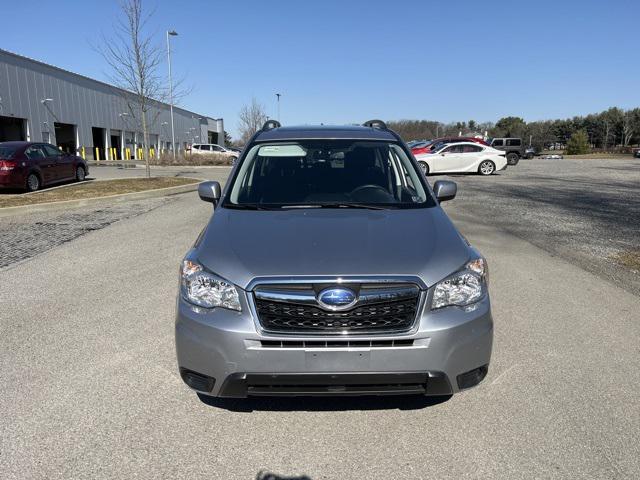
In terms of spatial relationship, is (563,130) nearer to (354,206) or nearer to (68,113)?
(68,113)

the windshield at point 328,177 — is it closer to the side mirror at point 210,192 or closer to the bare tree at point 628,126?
the side mirror at point 210,192

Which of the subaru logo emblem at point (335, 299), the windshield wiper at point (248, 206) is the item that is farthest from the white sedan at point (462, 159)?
the subaru logo emblem at point (335, 299)

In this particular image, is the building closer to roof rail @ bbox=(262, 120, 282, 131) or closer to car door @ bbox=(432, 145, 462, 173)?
car door @ bbox=(432, 145, 462, 173)

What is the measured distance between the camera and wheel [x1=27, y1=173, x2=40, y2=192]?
556 inches

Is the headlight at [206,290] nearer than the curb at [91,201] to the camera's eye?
Yes

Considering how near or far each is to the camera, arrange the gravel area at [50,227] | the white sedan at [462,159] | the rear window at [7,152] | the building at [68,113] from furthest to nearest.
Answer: the building at [68,113] < the white sedan at [462,159] < the rear window at [7,152] < the gravel area at [50,227]

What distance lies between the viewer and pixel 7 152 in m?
13.7

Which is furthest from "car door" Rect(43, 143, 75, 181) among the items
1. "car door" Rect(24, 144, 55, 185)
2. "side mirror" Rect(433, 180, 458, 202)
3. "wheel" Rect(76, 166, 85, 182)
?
"side mirror" Rect(433, 180, 458, 202)

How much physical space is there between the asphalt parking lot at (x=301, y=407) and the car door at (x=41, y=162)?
32.4 ft

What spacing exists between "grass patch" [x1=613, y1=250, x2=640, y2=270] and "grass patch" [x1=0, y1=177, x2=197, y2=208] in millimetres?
12003

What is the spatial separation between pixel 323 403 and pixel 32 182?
14.3 meters

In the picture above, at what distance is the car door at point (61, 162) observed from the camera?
15.6 metres

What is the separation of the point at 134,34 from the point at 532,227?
15001 millimetres

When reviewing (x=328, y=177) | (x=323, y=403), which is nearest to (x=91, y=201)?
(x=328, y=177)
